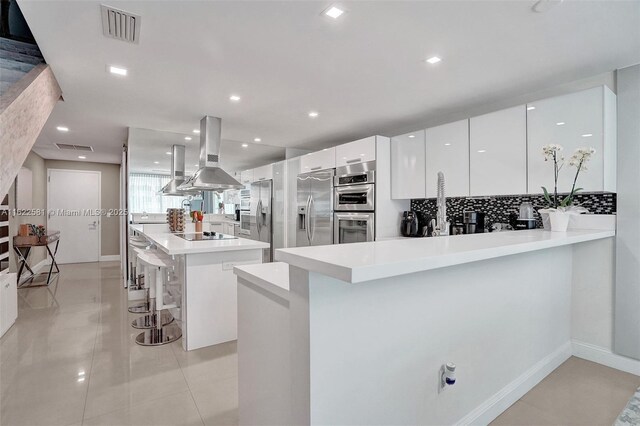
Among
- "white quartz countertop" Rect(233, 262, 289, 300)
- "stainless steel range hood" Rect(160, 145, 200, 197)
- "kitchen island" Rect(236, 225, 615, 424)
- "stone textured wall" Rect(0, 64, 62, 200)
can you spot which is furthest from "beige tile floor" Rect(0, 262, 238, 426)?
"stainless steel range hood" Rect(160, 145, 200, 197)

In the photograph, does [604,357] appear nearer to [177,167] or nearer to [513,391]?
[513,391]

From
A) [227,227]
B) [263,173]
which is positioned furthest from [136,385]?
[227,227]

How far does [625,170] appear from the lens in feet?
8.02

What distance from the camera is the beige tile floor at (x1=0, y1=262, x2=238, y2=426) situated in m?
1.89

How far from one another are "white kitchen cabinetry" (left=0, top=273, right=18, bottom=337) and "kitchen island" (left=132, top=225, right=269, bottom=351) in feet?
5.44

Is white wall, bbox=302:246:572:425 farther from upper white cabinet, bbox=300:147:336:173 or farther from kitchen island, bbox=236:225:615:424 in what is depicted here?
upper white cabinet, bbox=300:147:336:173

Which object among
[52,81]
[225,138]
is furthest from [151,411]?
[225,138]

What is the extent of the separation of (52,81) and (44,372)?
7.60ft

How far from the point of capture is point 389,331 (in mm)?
1346

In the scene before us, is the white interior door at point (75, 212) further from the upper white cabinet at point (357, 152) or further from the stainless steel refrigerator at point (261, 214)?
the upper white cabinet at point (357, 152)

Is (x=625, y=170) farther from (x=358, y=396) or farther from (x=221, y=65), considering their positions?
(x=221, y=65)

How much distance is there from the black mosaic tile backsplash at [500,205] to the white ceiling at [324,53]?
1.00m

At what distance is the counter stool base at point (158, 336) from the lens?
290 cm

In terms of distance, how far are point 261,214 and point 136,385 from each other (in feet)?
12.7
